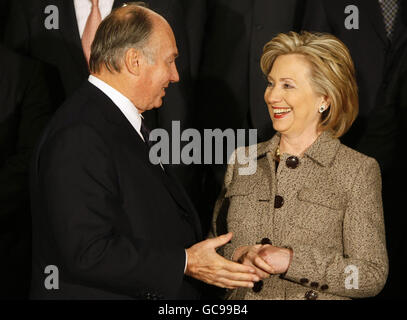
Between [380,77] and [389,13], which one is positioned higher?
[389,13]

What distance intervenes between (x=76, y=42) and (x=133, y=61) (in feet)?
3.52

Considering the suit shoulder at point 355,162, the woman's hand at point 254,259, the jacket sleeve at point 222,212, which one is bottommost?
the woman's hand at point 254,259

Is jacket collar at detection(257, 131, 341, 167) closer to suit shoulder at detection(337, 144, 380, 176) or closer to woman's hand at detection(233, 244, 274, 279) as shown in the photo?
suit shoulder at detection(337, 144, 380, 176)

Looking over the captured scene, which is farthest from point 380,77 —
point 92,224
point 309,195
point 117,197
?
point 92,224

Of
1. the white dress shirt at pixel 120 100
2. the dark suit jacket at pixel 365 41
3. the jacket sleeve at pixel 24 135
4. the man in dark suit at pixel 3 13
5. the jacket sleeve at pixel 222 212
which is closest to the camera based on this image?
the white dress shirt at pixel 120 100

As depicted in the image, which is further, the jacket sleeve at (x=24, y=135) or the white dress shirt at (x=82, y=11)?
the white dress shirt at (x=82, y=11)

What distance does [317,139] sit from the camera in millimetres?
2521

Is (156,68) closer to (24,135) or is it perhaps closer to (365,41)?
(24,135)

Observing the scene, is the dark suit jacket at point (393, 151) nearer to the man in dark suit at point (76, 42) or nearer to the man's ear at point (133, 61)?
the man in dark suit at point (76, 42)

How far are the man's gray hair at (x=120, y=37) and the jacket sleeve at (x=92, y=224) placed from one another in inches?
10.5

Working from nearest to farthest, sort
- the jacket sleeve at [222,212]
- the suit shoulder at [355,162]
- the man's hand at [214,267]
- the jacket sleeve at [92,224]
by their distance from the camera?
the jacket sleeve at [92,224] → the man's hand at [214,267] → the suit shoulder at [355,162] → the jacket sleeve at [222,212]

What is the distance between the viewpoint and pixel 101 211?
6.66 ft

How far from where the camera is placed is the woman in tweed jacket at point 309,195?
7.48 ft

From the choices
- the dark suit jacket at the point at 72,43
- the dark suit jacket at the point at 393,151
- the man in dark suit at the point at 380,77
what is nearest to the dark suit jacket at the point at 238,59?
the dark suit jacket at the point at 72,43
